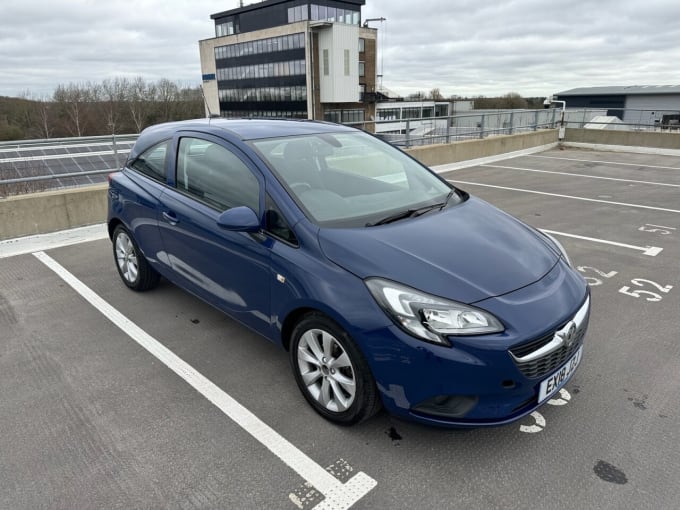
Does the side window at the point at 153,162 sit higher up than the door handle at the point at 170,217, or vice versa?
the side window at the point at 153,162

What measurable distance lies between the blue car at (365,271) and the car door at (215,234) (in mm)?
11

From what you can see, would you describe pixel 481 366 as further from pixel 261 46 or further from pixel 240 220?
pixel 261 46

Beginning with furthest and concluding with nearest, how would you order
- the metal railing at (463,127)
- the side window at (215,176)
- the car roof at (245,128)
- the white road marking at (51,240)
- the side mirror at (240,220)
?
the metal railing at (463,127), the white road marking at (51,240), the car roof at (245,128), the side window at (215,176), the side mirror at (240,220)

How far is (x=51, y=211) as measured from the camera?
628 cm

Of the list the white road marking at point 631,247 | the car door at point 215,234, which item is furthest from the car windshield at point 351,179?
the white road marking at point 631,247

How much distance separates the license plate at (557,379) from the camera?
2375 mm

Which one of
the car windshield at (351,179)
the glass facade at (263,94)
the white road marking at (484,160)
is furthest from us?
the glass facade at (263,94)

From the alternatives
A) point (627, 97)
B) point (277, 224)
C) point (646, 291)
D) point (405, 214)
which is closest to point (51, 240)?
point (277, 224)

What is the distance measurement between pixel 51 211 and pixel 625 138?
16.0 meters

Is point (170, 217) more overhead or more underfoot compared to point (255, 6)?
more underfoot

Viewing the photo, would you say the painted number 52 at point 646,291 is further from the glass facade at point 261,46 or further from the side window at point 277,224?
the glass facade at point 261,46

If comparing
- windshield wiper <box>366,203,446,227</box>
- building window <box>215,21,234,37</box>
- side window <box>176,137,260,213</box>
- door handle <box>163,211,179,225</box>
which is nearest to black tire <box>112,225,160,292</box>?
door handle <box>163,211,179,225</box>

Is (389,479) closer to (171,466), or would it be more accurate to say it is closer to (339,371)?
(339,371)

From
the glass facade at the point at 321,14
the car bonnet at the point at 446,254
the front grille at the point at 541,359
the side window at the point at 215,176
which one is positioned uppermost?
the glass facade at the point at 321,14
